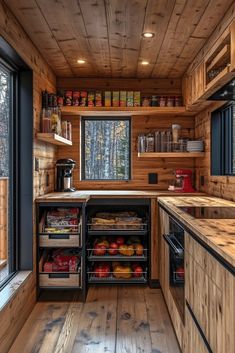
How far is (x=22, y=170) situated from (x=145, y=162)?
5.45 feet

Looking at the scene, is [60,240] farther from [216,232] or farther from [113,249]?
[216,232]

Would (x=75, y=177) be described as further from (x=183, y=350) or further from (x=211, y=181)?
(x=183, y=350)

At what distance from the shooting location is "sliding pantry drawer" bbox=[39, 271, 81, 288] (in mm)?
3203

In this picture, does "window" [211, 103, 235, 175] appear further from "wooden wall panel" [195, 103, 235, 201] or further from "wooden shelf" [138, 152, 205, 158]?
"wooden shelf" [138, 152, 205, 158]

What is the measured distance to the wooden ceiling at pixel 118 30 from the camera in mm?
2361

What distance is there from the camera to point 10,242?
2.98 meters

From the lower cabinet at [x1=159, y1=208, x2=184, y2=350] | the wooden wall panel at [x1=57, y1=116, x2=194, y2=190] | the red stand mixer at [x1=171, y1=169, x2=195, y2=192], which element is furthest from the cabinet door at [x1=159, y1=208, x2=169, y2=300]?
the wooden wall panel at [x1=57, y1=116, x2=194, y2=190]

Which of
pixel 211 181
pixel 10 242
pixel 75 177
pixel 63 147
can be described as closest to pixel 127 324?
pixel 10 242

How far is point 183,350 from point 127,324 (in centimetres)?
66

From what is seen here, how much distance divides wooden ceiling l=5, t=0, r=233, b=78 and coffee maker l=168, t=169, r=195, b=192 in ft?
3.67

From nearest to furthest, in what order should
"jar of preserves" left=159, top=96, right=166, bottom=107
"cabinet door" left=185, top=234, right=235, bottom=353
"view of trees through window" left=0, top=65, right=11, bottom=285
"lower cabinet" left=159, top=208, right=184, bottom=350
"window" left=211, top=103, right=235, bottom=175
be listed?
1. "cabinet door" left=185, top=234, right=235, bottom=353
2. "lower cabinet" left=159, top=208, right=184, bottom=350
3. "view of trees through window" left=0, top=65, right=11, bottom=285
4. "window" left=211, top=103, right=235, bottom=175
5. "jar of preserves" left=159, top=96, right=166, bottom=107

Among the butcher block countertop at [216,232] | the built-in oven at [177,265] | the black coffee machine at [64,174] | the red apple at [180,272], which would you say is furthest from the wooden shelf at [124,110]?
the red apple at [180,272]

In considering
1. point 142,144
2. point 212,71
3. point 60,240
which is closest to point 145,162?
point 142,144

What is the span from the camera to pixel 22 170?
3016mm
